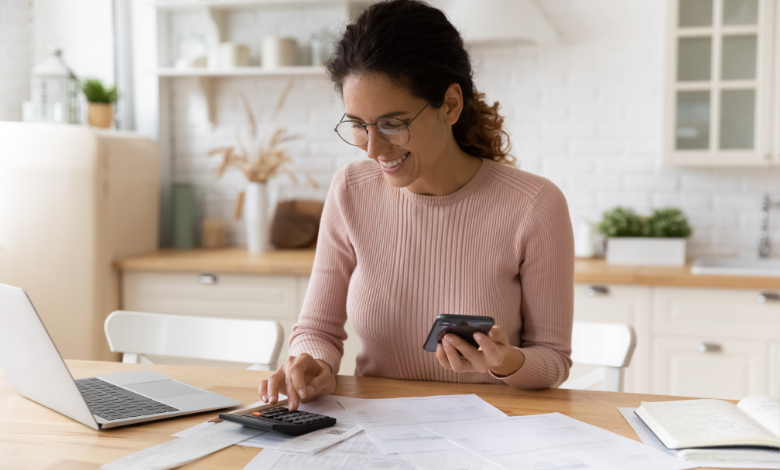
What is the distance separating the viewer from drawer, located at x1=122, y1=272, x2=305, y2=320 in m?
2.89

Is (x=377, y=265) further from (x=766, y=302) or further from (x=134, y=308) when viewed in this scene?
(x=134, y=308)

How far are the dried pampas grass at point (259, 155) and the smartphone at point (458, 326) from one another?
2.27 meters

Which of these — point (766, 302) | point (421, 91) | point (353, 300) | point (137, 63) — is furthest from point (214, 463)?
point (137, 63)

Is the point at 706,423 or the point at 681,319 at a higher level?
the point at 706,423

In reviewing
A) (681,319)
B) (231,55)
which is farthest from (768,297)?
(231,55)

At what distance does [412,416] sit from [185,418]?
1.20ft

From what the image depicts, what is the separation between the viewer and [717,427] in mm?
1018

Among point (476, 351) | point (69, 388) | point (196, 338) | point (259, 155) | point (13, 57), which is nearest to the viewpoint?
point (69, 388)

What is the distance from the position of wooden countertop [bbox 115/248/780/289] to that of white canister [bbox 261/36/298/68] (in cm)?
87

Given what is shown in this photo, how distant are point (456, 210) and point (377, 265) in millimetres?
207

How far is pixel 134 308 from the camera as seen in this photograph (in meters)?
3.00

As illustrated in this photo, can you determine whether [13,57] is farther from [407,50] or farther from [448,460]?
[448,460]

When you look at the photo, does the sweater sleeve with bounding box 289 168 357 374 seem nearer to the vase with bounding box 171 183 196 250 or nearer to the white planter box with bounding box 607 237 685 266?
the white planter box with bounding box 607 237 685 266

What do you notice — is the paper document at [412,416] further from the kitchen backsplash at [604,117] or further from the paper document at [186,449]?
the kitchen backsplash at [604,117]
